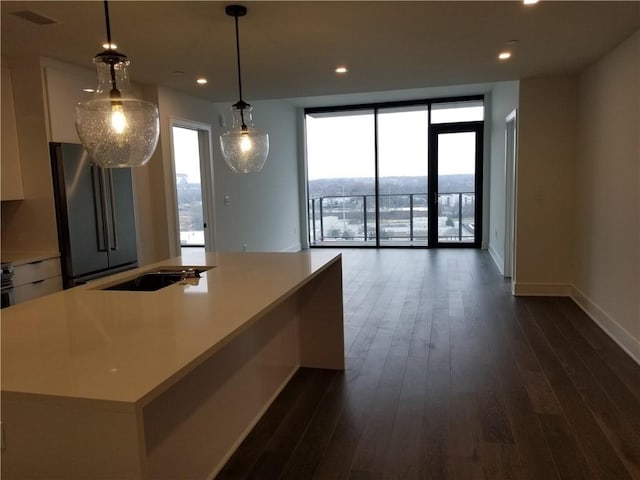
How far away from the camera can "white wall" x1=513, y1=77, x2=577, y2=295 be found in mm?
5000

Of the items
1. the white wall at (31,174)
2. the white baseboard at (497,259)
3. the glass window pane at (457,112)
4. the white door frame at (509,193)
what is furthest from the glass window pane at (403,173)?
the white wall at (31,174)

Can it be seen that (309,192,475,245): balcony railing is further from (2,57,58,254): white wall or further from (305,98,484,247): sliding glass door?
(2,57,58,254): white wall

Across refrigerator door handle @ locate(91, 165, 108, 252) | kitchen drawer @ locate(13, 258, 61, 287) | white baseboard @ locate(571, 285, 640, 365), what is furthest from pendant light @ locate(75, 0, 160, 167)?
white baseboard @ locate(571, 285, 640, 365)

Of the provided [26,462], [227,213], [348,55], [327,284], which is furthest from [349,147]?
[26,462]

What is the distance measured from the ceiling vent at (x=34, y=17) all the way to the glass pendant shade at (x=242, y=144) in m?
1.22

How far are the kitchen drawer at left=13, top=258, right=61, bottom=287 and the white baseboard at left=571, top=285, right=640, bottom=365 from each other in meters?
4.46

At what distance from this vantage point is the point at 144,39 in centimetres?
327

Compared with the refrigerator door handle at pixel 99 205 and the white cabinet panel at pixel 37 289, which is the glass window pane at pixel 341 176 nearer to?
the refrigerator door handle at pixel 99 205

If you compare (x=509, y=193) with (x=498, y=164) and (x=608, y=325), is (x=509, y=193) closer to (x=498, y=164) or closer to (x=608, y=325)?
(x=498, y=164)

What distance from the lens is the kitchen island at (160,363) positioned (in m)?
1.19

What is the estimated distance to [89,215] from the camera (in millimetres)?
4000

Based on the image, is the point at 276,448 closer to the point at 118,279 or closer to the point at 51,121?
the point at 118,279

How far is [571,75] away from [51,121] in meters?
4.97

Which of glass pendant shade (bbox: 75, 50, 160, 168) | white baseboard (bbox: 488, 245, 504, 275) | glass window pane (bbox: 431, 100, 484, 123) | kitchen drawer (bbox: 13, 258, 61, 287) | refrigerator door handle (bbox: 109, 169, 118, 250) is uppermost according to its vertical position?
glass window pane (bbox: 431, 100, 484, 123)
